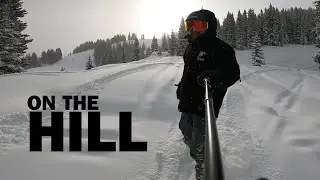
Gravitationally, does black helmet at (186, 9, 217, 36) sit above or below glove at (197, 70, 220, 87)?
above

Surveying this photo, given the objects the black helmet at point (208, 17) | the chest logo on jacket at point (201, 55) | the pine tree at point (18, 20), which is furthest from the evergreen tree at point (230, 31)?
the chest logo on jacket at point (201, 55)

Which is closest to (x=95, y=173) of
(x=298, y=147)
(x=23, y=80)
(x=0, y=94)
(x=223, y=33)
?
(x=298, y=147)

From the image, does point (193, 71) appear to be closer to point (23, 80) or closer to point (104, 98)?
point (104, 98)

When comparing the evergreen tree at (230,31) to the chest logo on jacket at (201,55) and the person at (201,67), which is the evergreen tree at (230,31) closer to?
the person at (201,67)

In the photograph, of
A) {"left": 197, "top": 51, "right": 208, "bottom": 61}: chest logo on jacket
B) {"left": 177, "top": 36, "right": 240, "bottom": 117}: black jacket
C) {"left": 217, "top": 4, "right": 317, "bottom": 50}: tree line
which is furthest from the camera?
{"left": 217, "top": 4, "right": 317, "bottom": 50}: tree line

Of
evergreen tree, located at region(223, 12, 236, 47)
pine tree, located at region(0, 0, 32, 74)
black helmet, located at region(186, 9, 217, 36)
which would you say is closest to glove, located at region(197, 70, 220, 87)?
black helmet, located at region(186, 9, 217, 36)

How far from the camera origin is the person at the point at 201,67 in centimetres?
409

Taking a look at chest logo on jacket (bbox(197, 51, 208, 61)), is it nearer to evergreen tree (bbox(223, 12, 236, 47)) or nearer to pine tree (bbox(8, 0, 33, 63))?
pine tree (bbox(8, 0, 33, 63))

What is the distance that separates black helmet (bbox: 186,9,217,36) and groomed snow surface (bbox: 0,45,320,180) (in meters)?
2.04

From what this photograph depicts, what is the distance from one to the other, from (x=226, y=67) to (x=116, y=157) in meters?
2.57

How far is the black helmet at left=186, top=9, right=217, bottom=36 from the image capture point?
4227 mm

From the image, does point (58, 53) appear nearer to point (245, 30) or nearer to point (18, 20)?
point (245, 30)

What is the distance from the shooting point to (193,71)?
168 inches

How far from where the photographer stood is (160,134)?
7227 mm
